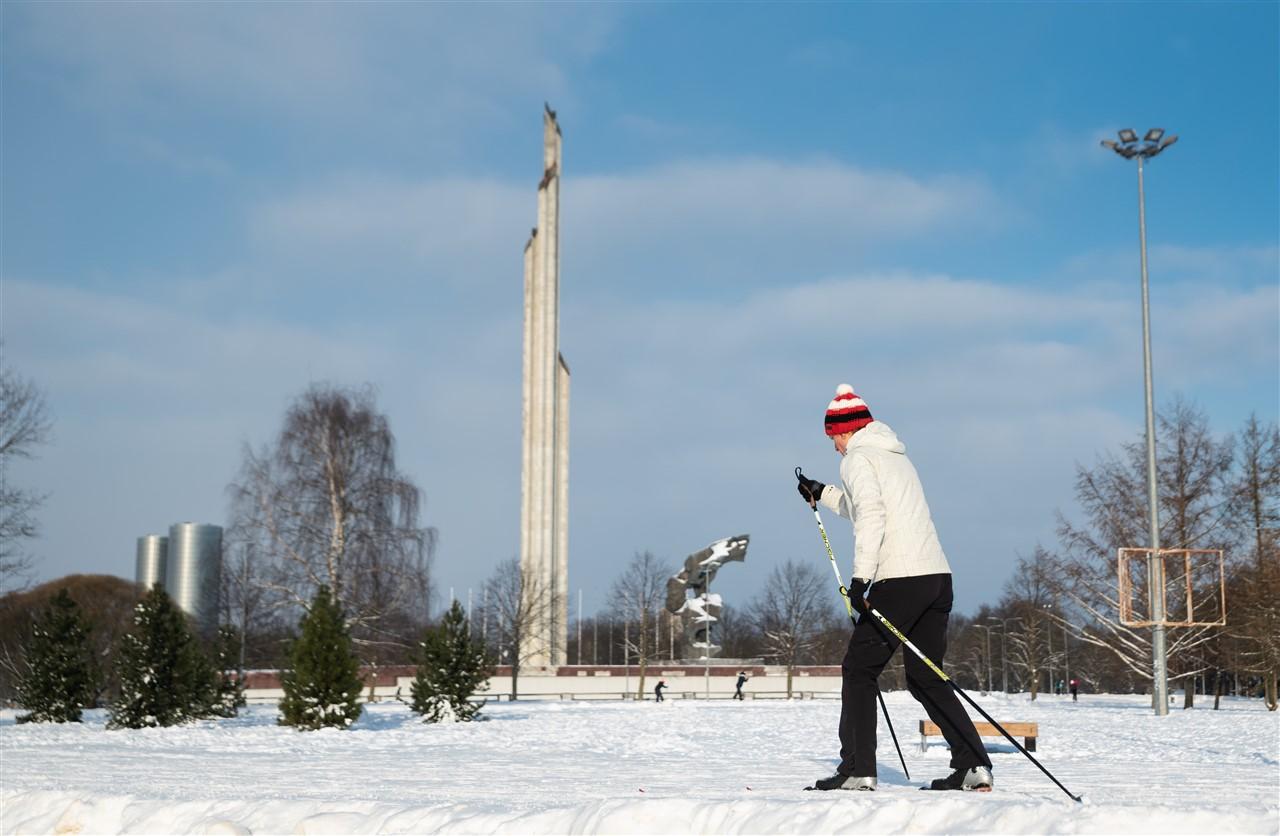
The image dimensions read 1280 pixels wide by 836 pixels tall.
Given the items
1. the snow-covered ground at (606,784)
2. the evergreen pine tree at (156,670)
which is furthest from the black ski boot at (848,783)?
the evergreen pine tree at (156,670)

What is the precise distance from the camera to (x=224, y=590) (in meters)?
43.2

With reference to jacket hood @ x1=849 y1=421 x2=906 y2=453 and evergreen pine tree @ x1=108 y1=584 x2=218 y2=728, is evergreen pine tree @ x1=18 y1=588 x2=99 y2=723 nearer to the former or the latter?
evergreen pine tree @ x1=108 y1=584 x2=218 y2=728

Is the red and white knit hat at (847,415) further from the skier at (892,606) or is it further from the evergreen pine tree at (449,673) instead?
the evergreen pine tree at (449,673)

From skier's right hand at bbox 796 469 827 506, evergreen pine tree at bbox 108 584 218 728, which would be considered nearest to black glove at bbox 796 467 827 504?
skier's right hand at bbox 796 469 827 506

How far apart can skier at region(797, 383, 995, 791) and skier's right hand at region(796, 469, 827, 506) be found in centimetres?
72

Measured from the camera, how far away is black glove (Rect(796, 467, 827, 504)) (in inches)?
299

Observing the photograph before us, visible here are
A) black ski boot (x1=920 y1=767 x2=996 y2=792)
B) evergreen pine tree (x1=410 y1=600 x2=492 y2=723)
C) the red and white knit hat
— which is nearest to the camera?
black ski boot (x1=920 y1=767 x2=996 y2=792)

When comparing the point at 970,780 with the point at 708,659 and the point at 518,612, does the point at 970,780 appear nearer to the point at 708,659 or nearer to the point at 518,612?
the point at 518,612

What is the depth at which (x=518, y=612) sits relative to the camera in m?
51.8

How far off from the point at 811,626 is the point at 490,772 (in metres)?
56.0

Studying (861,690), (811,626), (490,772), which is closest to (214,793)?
(490,772)

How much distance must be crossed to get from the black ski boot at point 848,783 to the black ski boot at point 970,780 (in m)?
0.35

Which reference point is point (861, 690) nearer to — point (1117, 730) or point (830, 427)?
point (830, 427)

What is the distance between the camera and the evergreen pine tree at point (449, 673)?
25.0m
